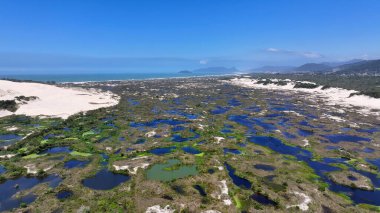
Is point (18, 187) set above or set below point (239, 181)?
above

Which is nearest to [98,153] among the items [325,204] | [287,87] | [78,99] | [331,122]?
[325,204]

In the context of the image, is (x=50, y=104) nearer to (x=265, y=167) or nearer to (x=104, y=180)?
(x=104, y=180)

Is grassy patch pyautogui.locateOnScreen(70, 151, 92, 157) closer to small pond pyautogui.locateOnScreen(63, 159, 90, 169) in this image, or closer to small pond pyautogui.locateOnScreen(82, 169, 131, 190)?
small pond pyautogui.locateOnScreen(63, 159, 90, 169)

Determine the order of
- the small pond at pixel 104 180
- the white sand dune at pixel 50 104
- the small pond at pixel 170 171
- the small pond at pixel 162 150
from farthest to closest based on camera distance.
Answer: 1. the white sand dune at pixel 50 104
2. the small pond at pixel 162 150
3. the small pond at pixel 170 171
4. the small pond at pixel 104 180

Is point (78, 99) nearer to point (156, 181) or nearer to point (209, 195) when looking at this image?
point (156, 181)

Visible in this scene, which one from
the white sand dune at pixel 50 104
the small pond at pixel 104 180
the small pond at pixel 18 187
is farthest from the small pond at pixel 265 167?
the white sand dune at pixel 50 104

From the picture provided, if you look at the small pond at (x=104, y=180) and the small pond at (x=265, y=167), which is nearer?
the small pond at (x=104, y=180)

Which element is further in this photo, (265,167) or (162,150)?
(162,150)

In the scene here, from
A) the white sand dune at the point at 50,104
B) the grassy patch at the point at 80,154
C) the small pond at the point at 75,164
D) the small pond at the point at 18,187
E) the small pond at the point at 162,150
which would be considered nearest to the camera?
the small pond at the point at 18,187

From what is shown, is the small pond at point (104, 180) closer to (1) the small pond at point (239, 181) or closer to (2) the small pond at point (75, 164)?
(2) the small pond at point (75, 164)

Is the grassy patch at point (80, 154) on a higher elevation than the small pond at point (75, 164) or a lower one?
higher

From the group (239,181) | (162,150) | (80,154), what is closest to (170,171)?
(162,150)
